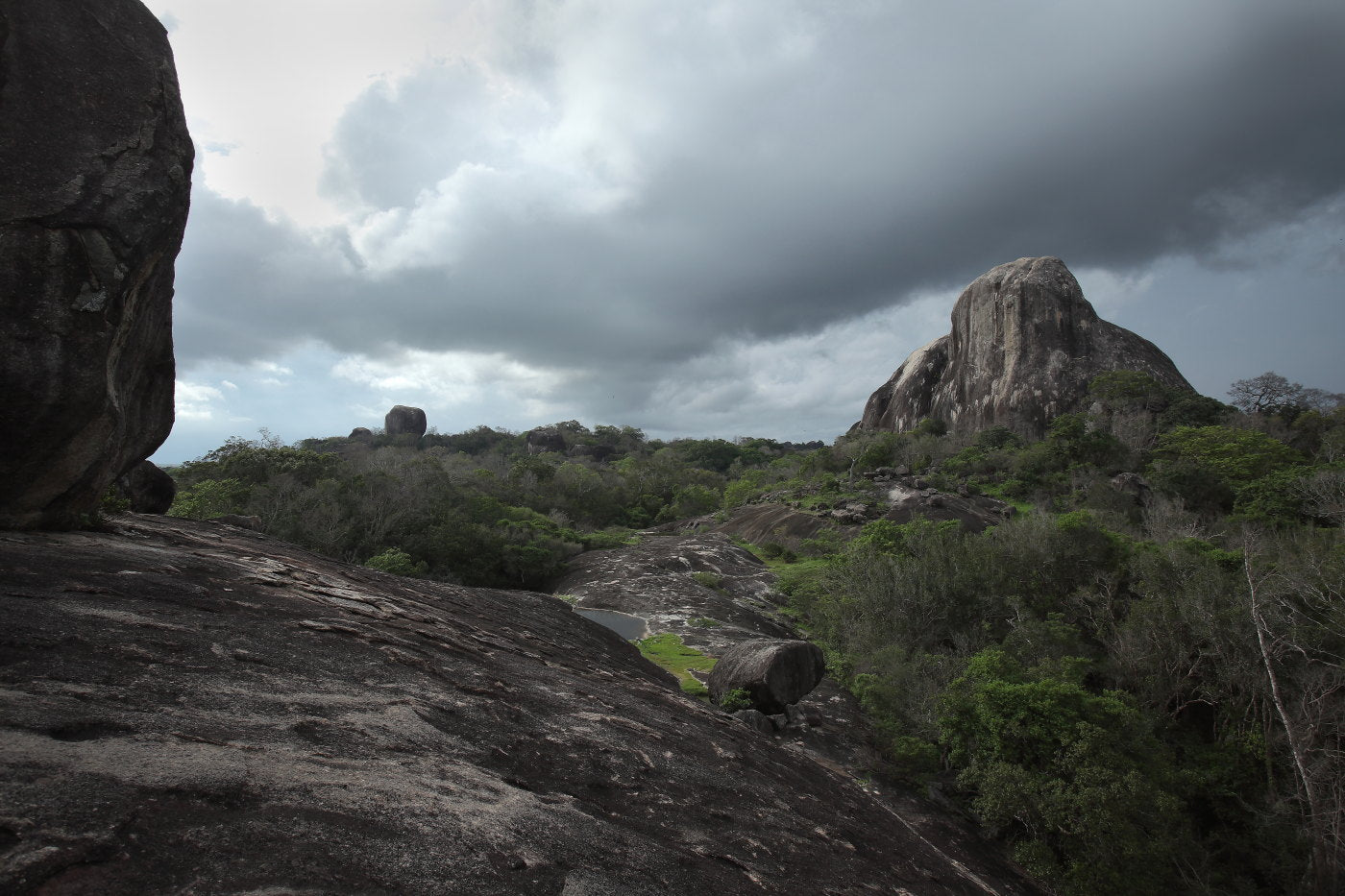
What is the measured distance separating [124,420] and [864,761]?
11.8 metres

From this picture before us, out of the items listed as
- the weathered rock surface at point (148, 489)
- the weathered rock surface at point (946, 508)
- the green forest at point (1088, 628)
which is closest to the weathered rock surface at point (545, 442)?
the green forest at point (1088, 628)

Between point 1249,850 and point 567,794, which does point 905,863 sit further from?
point 1249,850

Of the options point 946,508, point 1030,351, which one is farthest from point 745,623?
point 1030,351

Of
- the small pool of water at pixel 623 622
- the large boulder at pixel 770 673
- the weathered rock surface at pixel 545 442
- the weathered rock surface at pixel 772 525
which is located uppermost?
the weathered rock surface at pixel 545 442

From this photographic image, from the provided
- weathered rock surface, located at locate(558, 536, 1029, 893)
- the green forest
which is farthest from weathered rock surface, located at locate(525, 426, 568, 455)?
weathered rock surface, located at locate(558, 536, 1029, 893)

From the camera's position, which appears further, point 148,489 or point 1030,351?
point 1030,351

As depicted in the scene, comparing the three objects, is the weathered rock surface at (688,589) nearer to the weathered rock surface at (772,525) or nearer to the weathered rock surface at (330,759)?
the weathered rock surface at (772,525)

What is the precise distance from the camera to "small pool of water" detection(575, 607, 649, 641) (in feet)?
63.5

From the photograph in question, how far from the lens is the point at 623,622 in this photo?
20.8 meters

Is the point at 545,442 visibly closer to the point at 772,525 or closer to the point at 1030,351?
the point at 772,525

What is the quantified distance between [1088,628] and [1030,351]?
4071 centimetres

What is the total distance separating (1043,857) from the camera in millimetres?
8328

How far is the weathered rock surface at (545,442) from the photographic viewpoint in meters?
77.6

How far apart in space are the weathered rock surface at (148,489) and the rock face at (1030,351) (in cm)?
5138
